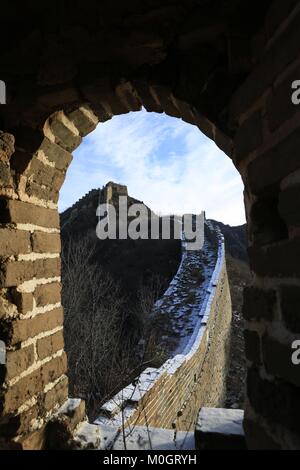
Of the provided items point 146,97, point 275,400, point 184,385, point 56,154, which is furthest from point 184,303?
point 275,400

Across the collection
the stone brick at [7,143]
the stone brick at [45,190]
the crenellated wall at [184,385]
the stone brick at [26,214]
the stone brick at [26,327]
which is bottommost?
the crenellated wall at [184,385]

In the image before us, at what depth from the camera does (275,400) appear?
1.23 meters

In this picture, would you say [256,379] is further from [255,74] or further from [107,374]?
[107,374]

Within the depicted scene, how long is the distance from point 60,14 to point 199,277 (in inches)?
438

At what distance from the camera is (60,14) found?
1749 mm

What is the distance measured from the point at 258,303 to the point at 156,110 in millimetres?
1148

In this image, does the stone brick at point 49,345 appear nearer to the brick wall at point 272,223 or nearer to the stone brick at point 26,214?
the stone brick at point 26,214

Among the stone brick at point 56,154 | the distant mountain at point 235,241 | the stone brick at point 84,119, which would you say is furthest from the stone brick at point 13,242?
the distant mountain at point 235,241

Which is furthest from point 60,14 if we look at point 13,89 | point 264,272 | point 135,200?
point 135,200

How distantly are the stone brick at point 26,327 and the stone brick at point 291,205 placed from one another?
4.19 feet

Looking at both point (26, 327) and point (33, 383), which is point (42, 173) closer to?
point (26, 327)

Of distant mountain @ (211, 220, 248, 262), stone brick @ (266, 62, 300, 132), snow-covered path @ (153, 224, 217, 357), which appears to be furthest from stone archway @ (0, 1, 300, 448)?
distant mountain @ (211, 220, 248, 262)

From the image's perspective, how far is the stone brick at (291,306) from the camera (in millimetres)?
1121

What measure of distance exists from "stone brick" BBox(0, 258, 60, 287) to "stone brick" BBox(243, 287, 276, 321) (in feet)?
3.45
